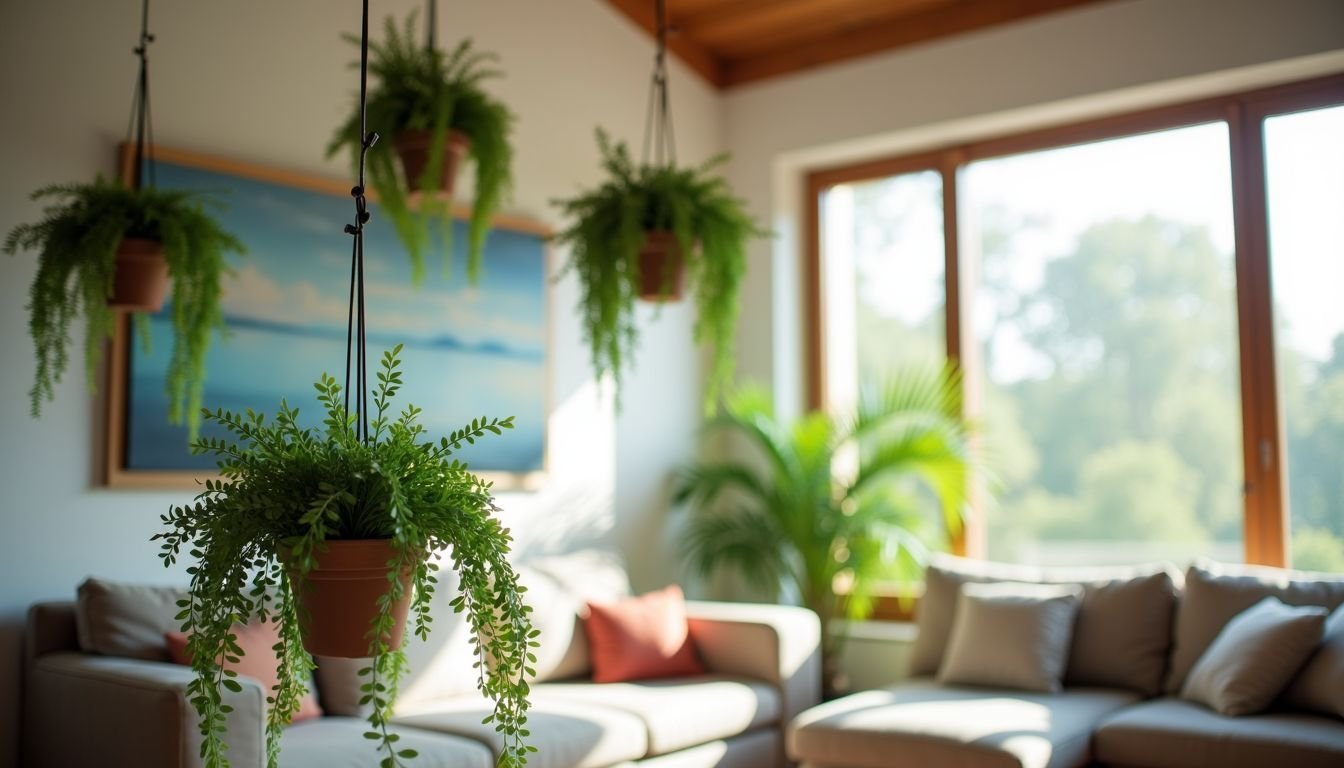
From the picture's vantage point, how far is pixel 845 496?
15.7 ft

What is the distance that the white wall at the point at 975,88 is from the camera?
4258 mm

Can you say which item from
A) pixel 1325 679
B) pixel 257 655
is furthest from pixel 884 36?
pixel 257 655

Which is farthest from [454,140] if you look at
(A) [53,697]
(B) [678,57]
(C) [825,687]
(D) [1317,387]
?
(D) [1317,387]

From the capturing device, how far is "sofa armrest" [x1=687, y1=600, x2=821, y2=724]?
4.11m

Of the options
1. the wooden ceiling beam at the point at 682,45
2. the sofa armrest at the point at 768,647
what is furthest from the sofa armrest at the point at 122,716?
the wooden ceiling beam at the point at 682,45

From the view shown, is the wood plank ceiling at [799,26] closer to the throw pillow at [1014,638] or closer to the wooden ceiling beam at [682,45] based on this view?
the wooden ceiling beam at [682,45]

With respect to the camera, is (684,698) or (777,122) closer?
(684,698)

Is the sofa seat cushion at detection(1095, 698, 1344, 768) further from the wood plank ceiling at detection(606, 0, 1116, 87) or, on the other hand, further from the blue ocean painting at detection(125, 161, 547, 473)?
the wood plank ceiling at detection(606, 0, 1116, 87)

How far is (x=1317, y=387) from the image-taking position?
4.22 metres

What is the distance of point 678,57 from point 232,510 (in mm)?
4057

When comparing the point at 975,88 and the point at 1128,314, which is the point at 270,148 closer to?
the point at 975,88

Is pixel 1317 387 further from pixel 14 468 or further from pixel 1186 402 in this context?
pixel 14 468

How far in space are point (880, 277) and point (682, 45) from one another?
4.34 ft

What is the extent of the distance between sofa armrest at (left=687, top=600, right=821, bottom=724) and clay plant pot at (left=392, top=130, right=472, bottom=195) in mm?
1811
